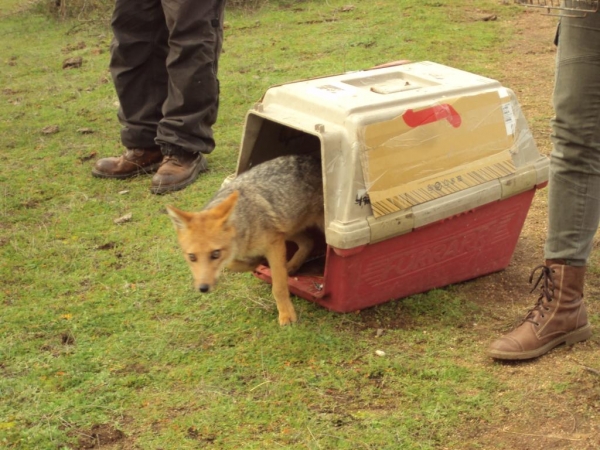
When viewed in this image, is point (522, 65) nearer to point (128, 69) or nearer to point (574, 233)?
point (128, 69)

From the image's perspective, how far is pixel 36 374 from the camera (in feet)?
11.2

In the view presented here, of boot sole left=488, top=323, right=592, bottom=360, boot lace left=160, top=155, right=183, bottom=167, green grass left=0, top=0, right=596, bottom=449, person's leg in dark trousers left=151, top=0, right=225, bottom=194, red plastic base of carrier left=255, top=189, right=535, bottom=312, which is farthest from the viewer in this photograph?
boot lace left=160, top=155, right=183, bottom=167

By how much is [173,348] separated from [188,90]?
2309 mm

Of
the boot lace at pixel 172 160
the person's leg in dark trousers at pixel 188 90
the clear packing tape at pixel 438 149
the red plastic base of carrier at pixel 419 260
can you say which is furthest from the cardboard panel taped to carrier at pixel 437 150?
the boot lace at pixel 172 160

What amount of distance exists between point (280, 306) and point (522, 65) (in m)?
4.66

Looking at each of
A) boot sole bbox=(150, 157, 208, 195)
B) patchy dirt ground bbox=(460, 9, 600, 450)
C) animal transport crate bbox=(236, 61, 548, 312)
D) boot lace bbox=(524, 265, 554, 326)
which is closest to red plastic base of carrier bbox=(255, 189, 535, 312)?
animal transport crate bbox=(236, 61, 548, 312)

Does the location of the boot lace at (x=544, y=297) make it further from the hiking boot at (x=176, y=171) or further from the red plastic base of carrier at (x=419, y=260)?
the hiking boot at (x=176, y=171)

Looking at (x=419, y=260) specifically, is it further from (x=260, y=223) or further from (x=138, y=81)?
(x=138, y=81)

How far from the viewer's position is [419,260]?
3.87 m

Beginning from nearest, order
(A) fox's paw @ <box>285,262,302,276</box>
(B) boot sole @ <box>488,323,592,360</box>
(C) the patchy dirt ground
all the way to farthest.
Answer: (C) the patchy dirt ground → (B) boot sole @ <box>488,323,592,360</box> → (A) fox's paw @ <box>285,262,302,276</box>

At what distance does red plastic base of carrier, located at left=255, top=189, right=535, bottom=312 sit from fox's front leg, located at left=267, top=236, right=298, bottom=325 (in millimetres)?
158

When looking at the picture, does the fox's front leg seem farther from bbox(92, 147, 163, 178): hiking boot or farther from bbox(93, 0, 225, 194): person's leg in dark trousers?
bbox(92, 147, 163, 178): hiking boot

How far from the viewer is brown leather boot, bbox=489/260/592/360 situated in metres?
3.32

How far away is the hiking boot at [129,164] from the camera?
5.71m
